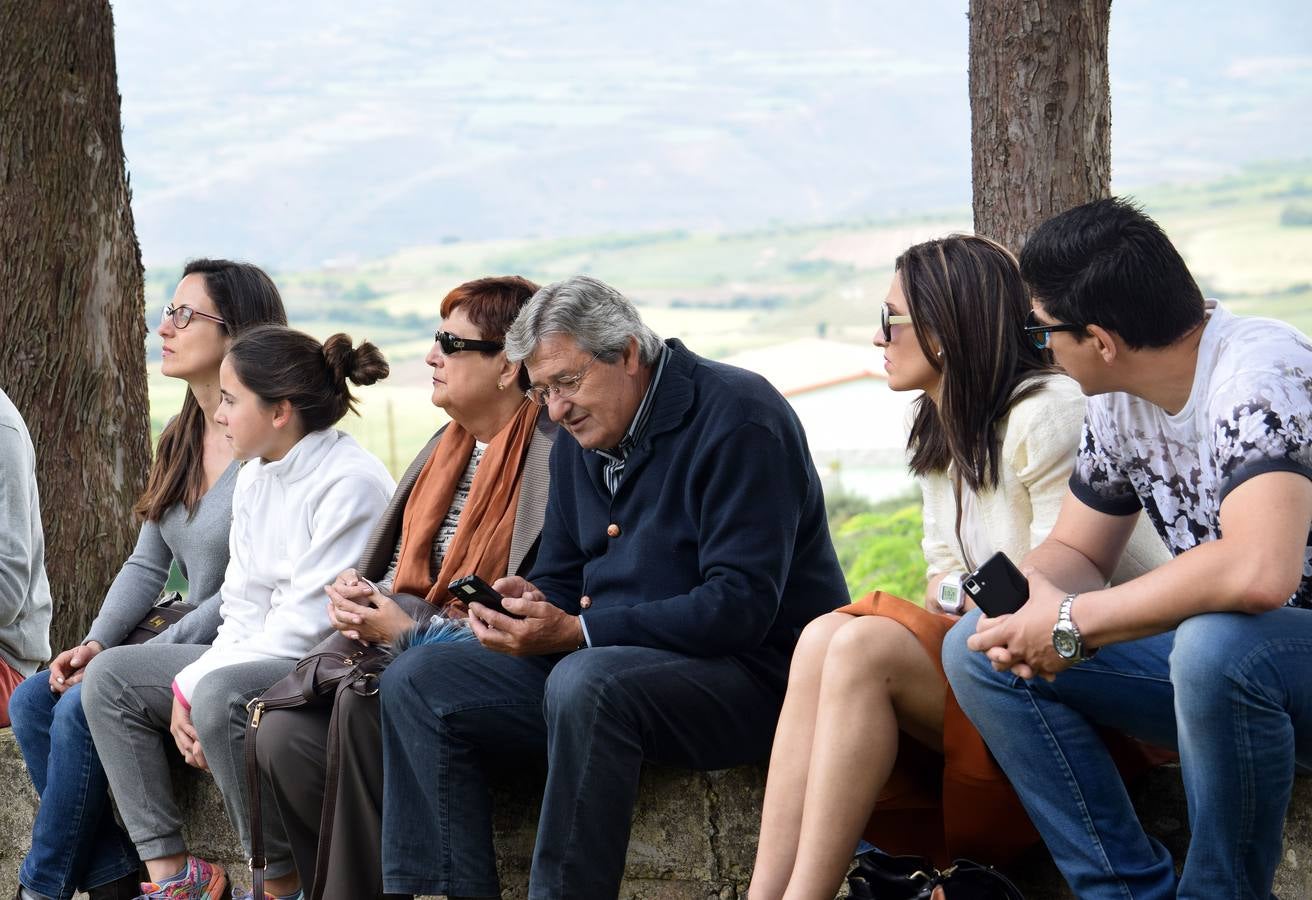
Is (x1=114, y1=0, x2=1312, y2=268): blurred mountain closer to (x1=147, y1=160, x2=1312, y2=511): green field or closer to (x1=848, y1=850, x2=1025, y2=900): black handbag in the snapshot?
(x1=147, y1=160, x2=1312, y2=511): green field

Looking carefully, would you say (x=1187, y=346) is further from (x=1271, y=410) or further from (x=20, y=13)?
(x=20, y=13)

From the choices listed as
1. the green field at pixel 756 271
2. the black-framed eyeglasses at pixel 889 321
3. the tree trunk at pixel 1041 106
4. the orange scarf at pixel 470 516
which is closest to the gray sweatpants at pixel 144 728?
the orange scarf at pixel 470 516

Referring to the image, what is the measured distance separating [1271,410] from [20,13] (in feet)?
14.6

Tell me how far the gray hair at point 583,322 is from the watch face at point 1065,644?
1253 millimetres

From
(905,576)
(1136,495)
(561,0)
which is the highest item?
(561,0)

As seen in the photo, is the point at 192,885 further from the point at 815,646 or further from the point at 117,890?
the point at 815,646

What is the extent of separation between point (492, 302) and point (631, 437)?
741 millimetres

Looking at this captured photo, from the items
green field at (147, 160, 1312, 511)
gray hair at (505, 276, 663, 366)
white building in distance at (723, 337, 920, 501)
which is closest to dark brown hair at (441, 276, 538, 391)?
gray hair at (505, 276, 663, 366)

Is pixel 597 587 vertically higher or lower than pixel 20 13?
lower

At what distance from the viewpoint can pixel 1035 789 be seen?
2.65m

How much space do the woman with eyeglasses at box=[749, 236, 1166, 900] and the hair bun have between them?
1499 mm

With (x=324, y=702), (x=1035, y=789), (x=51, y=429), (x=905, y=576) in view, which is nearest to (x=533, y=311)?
(x=324, y=702)

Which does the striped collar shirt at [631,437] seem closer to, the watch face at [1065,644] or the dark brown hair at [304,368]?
the dark brown hair at [304,368]

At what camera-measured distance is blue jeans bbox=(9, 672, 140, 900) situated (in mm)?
3939
